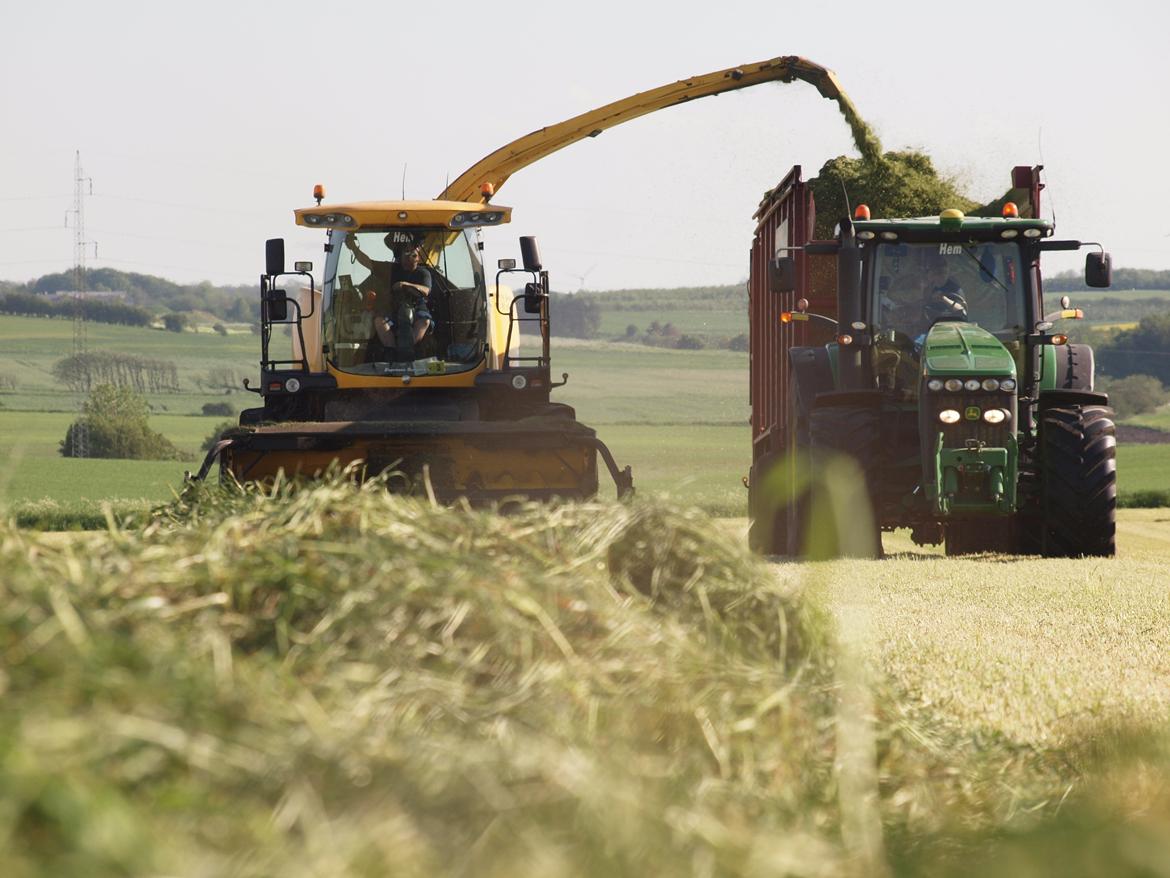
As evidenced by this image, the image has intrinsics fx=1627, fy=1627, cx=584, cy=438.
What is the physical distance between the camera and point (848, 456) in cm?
1282

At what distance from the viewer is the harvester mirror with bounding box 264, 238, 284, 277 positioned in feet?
42.0

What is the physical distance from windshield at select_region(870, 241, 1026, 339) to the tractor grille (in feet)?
3.45

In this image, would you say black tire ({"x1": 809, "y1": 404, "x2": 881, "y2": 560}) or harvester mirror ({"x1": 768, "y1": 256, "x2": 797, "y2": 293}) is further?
harvester mirror ({"x1": 768, "y1": 256, "x2": 797, "y2": 293})

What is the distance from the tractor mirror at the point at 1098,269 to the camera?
12695 mm

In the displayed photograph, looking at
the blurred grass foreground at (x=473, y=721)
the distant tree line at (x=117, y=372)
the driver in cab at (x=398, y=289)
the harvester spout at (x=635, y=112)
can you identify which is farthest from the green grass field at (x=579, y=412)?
the blurred grass foreground at (x=473, y=721)

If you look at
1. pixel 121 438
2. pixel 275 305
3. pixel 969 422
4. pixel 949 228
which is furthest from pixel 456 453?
pixel 121 438

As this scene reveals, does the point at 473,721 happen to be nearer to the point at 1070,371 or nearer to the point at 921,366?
the point at 921,366

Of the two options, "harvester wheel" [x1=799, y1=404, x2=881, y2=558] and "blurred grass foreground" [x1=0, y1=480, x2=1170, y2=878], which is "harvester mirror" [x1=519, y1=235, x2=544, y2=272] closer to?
"harvester wheel" [x1=799, y1=404, x2=881, y2=558]

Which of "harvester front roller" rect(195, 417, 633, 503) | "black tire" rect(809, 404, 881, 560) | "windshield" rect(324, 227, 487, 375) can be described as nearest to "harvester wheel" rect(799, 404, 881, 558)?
"black tire" rect(809, 404, 881, 560)

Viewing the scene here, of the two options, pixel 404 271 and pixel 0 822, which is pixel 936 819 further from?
pixel 404 271

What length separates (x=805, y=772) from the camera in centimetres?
386

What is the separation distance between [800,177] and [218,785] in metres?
12.7

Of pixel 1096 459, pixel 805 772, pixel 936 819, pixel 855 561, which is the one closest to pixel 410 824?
pixel 805 772

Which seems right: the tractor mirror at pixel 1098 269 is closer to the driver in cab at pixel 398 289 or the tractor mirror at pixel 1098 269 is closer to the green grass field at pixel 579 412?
the driver in cab at pixel 398 289
